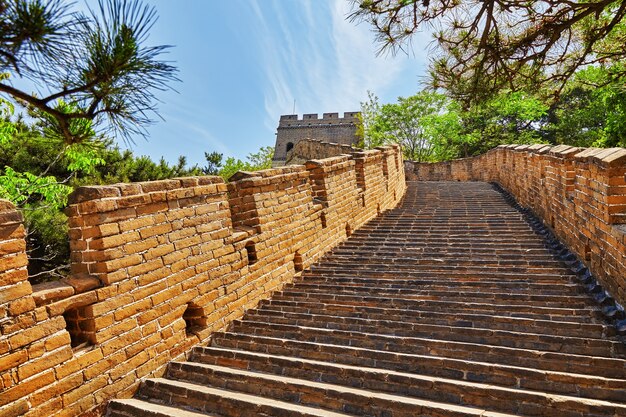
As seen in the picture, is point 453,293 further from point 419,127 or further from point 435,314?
point 419,127

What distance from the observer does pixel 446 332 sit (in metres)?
3.37

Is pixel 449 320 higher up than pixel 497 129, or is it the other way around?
pixel 497 129

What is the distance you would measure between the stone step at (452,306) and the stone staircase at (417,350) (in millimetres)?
10

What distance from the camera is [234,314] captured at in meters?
4.13

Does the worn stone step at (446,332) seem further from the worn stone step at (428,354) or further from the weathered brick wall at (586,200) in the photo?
the weathered brick wall at (586,200)

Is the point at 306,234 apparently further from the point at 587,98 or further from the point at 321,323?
the point at 587,98

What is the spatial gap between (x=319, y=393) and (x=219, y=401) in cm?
72

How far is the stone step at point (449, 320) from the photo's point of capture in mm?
3086

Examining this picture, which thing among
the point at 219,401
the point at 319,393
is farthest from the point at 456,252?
the point at 219,401

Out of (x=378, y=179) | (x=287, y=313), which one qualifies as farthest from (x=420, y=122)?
(x=287, y=313)

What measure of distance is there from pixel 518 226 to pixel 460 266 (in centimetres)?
191

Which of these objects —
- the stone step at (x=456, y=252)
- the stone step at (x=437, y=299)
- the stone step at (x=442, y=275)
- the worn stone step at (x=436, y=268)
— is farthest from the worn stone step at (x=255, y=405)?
the stone step at (x=456, y=252)

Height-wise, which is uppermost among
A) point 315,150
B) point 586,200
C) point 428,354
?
point 315,150

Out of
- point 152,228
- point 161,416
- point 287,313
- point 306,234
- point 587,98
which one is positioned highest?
point 587,98
